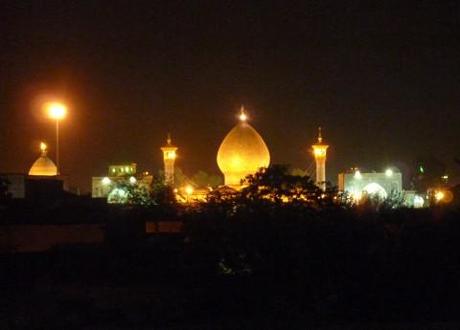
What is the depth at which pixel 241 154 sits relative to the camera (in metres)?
37.8

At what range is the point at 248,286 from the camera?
16.9 m

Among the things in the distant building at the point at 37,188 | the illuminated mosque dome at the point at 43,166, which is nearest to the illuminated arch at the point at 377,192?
the distant building at the point at 37,188

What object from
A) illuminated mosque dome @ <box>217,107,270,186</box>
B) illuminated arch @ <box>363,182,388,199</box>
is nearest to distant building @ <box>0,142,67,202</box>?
illuminated mosque dome @ <box>217,107,270,186</box>

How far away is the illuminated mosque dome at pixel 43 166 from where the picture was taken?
51594 millimetres

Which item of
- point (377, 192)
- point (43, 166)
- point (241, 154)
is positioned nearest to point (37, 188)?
point (241, 154)

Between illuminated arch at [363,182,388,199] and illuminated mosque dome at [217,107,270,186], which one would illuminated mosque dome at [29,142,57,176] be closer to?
illuminated mosque dome at [217,107,270,186]

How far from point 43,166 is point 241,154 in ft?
60.7

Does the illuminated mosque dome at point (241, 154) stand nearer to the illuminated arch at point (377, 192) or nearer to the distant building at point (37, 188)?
the illuminated arch at point (377, 192)

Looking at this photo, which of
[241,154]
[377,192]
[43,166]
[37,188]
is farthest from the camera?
[43,166]

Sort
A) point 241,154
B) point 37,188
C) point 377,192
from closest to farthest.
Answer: point 377,192, point 37,188, point 241,154

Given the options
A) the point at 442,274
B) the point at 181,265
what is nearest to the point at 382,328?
the point at 442,274

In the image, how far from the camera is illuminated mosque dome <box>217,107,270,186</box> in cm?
3775

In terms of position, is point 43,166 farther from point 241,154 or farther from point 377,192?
point 377,192

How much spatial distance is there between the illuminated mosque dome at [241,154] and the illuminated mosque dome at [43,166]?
16838 mm
